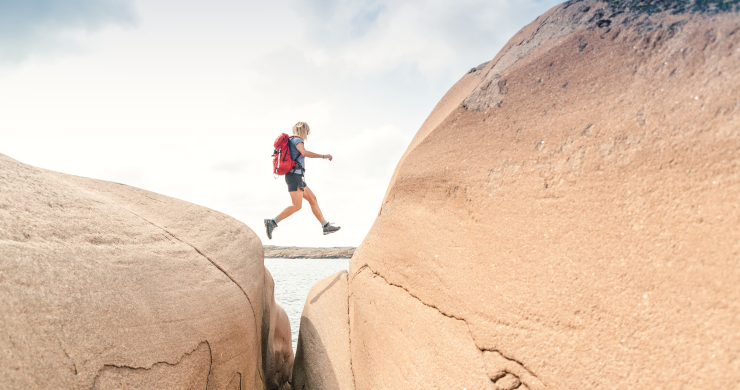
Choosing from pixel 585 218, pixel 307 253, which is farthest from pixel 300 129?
pixel 307 253

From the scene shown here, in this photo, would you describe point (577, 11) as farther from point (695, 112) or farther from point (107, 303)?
point (107, 303)

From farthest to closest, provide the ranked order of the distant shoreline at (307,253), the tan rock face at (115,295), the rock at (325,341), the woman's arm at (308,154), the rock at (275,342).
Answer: the distant shoreline at (307,253) < the woman's arm at (308,154) < the rock at (275,342) < the rock at (325,341) < the tan rock face at (115,295)

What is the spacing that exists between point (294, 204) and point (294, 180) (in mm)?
286

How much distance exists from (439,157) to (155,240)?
5.76 ft

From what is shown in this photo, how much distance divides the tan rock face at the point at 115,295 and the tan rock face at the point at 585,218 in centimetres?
96

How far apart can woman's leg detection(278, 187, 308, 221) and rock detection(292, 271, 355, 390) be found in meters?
1.10

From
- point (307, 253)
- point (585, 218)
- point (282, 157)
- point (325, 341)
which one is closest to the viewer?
point (585, 218)

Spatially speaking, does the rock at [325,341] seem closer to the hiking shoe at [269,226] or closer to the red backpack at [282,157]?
the hiking shoe at [269,226]

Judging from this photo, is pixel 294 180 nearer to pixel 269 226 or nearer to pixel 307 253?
pixel 269 226

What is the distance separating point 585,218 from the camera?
145 cm

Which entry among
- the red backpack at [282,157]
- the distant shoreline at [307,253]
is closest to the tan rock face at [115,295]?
the red backpack at [282,157]

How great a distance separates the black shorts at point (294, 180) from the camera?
13.3 ft

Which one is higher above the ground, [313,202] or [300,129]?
[300,129]

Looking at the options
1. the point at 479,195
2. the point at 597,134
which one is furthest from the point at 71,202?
the point at 597,134
